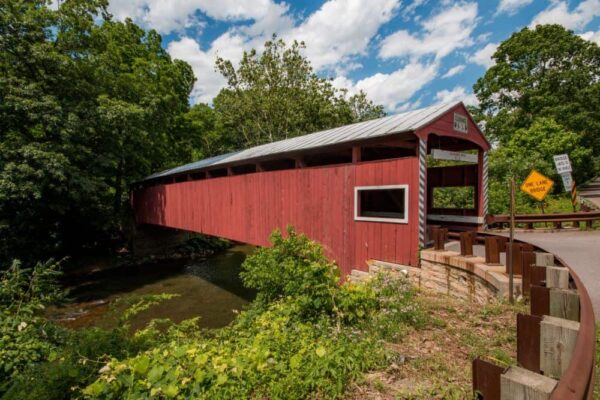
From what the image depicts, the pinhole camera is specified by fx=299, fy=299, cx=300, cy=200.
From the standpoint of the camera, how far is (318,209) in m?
8.30

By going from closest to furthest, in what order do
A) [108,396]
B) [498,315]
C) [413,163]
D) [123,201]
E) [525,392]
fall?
[525,392] < [108,396] < [498,315] < [413,163] < [123,201]

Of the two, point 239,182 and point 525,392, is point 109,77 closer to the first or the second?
point 239,182

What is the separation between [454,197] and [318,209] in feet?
37.5

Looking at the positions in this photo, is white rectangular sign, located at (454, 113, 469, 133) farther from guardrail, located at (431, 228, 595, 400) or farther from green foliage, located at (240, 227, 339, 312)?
guardrail, located at (431, 228, 595, 400)

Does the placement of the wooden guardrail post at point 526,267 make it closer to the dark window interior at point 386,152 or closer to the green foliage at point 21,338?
the green foliage at point 21,338

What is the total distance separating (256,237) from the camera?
10383 mm

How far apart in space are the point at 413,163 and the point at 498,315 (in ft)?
10.6

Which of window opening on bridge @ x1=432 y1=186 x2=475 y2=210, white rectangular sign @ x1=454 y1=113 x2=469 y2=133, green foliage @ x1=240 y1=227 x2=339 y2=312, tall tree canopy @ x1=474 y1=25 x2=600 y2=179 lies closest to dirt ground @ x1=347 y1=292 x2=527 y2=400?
green foliage @ x1=240 y1=227 x2=339 y2=312

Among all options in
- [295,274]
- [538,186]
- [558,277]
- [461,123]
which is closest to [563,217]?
[461,123]

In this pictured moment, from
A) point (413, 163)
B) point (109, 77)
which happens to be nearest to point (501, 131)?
point (413, 163)

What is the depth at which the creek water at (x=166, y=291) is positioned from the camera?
10.0m

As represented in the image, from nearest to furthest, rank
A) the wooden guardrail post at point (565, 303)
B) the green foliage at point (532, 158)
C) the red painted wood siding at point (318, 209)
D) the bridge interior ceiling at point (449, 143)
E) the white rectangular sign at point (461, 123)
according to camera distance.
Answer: the wooden guardrail post at point (565, 303) < the red painted wood siding at point (318, 209) < the white rectangular sign at point (461, 123) < the bridge interior ceiling at point (449, 143) < the green foliage at point (532, 158)

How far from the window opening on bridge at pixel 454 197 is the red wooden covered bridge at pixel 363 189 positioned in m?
Answer: 6.85

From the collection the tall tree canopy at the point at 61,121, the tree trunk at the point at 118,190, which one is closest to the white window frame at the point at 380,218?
the tall tree canopy at the point at 61,121
